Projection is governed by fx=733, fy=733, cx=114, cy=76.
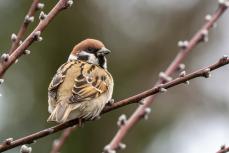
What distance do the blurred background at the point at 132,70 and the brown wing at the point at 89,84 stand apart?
18.2ft

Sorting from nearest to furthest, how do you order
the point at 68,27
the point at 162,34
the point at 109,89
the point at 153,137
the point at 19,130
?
the point at 109,89
the point at 19,130
the point at 153,137
the point at 68,27
the point at 162,34

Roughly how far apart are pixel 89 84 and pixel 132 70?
8.32 metres

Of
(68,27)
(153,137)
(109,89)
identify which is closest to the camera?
(109,89)

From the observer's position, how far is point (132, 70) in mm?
13570

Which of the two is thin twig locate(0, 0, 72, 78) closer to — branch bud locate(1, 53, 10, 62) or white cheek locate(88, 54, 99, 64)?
branch bud locate(1, 53, 10, 62)

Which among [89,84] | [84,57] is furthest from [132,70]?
[89,84]

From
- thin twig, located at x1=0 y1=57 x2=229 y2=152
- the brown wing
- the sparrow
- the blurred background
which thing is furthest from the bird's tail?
the blurred background

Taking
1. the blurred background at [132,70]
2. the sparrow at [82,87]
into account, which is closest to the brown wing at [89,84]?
the sparrow at [82,87]

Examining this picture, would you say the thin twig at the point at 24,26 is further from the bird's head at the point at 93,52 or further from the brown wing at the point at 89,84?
the bird's head at the point at 93,52

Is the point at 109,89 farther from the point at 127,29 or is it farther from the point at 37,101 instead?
the point at 127,29

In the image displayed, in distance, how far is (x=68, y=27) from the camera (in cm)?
1310

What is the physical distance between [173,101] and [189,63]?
2.93ft

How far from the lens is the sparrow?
15.9ft

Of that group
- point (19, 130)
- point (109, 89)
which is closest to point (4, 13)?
point (19, 130)
